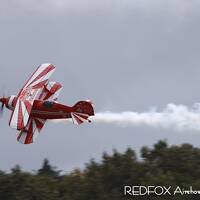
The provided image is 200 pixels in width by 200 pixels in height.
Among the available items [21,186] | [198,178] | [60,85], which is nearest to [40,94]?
[60,85]

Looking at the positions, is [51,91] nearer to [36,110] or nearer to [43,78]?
[43,78]

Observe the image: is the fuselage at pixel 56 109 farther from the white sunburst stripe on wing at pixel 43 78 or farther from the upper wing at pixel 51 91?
the white sunburst stripe on wing at pixel 43 78

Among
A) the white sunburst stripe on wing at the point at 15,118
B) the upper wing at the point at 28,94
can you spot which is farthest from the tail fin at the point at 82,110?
the white sunburst stripe on wing at the point at 15,118

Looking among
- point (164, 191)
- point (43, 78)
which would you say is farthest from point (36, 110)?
point (164, 191)

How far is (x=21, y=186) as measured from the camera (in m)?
78.8

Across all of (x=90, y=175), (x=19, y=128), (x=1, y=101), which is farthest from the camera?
(x=90, y=175)

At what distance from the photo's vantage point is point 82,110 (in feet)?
234

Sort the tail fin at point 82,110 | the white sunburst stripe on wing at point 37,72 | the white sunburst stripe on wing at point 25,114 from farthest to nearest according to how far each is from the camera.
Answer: the white sunburst stripe on wing at point 37,72 → the tail fin at point 82,110 → the white sunburst stripe on wing at point 25,114

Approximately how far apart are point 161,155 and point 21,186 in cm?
A: 1127

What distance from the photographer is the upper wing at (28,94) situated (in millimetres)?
69688

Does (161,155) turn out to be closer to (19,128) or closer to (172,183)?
(172,183)

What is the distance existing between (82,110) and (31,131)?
13.1 ft

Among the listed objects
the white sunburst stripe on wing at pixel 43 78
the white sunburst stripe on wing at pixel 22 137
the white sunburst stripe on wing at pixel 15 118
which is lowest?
the white sunburst stripe on wing at pixel 22 137

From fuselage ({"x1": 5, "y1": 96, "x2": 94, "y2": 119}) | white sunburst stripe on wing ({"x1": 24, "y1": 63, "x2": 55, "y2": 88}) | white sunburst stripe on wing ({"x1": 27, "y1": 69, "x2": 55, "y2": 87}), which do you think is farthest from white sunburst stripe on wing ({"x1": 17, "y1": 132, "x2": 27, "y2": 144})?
white sunburst stripe on wing ({"x1": 27, "y1": 69, "x2": 55, "y2": 87})
